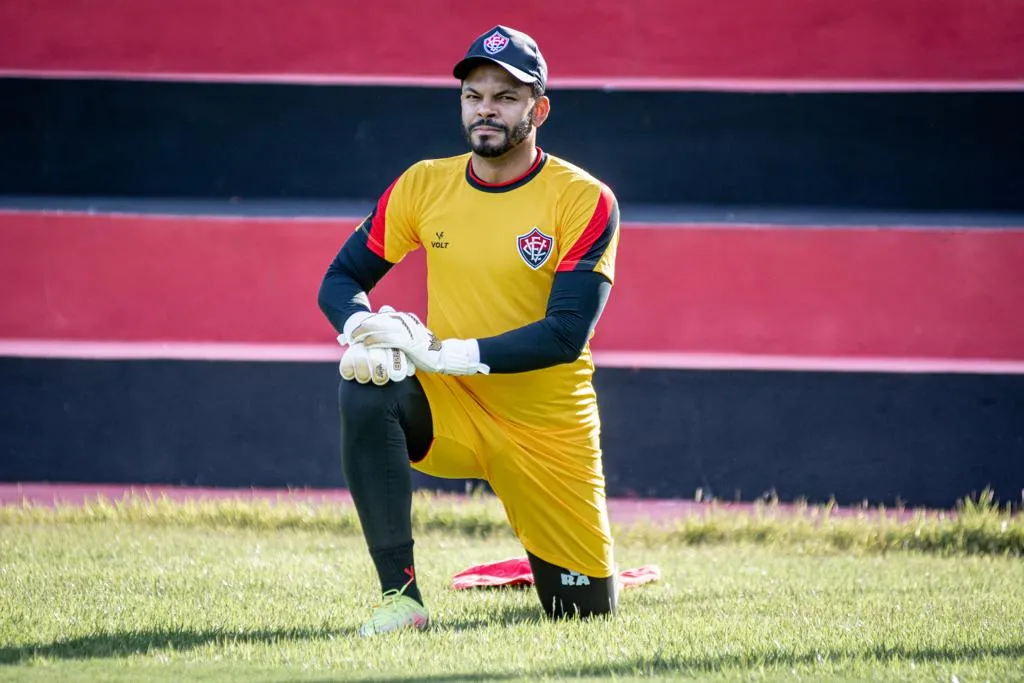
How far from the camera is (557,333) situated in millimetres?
3648

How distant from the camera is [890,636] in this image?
3.67 m

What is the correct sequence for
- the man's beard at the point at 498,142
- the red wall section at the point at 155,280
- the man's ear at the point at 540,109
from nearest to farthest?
1. the man's beard at the point at 498,142
2. the man's ear at the point at 540,109
3. the red wall section at the point at 155,280

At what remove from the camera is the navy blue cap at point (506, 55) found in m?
3.71

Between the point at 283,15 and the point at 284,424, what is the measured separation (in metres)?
2.02

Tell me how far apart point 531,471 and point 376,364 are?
22.0 inches

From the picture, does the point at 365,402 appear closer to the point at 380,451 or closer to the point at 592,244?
the point at 380,451

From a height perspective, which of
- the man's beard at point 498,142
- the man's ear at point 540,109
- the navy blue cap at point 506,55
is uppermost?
the navy blue cap at point 506,55

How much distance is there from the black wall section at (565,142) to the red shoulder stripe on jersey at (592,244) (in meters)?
3.18

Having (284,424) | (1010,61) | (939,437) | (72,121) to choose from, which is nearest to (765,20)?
(1010,61)

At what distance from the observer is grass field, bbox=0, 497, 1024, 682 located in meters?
3.28

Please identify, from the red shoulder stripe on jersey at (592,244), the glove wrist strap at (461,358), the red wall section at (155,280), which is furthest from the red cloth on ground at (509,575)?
the red wall section at (155,280)

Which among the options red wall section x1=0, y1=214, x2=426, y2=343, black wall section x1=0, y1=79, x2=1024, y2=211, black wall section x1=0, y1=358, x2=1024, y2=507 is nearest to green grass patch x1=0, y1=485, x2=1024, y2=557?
black wall section x1=0, y1=358, x2=1024, y2=507

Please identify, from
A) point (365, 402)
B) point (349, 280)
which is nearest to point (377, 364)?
point (365, 402)

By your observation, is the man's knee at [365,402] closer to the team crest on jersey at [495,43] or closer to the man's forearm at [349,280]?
the man's forearm at [349,280]
